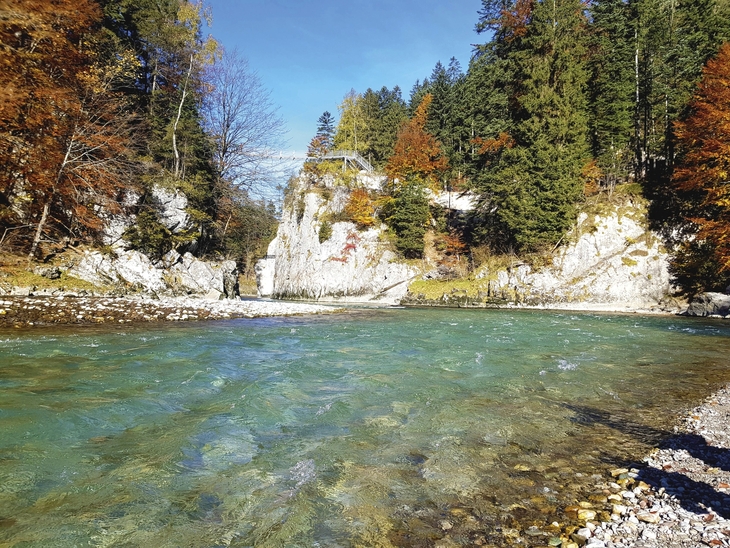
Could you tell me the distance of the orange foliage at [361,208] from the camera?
1523 inches

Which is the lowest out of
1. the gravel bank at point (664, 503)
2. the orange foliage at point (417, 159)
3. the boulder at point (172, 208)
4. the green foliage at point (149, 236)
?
the gravel bank at point (664, 503)

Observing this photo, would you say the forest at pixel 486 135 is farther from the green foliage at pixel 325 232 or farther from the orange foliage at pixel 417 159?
the green foliage at pixel 325 232

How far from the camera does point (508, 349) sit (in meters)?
10.4

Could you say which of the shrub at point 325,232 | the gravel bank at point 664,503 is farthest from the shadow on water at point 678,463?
the shrub at point 325,232

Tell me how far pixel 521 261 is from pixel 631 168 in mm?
14346

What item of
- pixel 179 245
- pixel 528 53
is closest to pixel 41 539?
pixel 179 245

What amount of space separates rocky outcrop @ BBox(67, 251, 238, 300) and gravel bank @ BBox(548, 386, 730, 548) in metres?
19.6

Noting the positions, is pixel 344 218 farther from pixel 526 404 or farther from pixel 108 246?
pixel 526 404

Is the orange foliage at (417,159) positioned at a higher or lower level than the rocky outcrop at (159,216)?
higher

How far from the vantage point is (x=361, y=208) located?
128 ft

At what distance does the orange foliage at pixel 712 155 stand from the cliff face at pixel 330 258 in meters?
20.1

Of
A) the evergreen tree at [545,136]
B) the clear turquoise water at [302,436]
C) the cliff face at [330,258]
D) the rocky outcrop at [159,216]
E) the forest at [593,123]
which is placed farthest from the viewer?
the cliff face at [330,258]

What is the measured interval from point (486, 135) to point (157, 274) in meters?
27.9

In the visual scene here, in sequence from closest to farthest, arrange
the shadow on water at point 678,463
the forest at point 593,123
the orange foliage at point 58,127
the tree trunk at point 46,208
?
the shadow on water at point 678,463
the orange foliage at point 58,127
the tree trunk at point 46,208
the forest at point 593,123
